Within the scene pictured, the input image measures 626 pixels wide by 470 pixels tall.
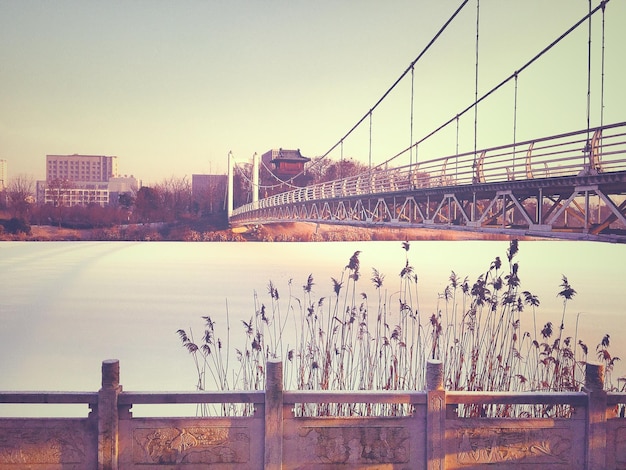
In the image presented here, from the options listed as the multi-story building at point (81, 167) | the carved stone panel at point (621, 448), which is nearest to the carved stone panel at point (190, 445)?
the carved stone panel at point (621, 448)

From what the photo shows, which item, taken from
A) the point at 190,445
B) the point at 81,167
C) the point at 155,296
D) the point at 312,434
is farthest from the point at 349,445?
the point at 81,167

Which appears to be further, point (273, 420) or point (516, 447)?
point (516, 447)

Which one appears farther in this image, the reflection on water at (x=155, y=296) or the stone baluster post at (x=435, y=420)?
the reflection on water at (x=155, y=296)

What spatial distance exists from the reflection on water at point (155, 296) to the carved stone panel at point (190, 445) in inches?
129

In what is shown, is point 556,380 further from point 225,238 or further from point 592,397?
point 225,238

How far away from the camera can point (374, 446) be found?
5684 millimetres

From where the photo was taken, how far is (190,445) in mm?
5621

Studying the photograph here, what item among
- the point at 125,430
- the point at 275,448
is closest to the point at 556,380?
the point at 275,448

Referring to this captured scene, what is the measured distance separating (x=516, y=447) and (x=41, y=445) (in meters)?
5.22

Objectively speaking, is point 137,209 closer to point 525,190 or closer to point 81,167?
point 525,190

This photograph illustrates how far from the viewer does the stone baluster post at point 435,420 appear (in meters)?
5.59

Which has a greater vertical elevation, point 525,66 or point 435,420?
point 525,66

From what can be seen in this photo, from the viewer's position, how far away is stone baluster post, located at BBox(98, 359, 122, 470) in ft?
18.0

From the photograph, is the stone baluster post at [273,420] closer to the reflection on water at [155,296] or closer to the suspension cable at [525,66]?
the reflection on water at [155,296]
